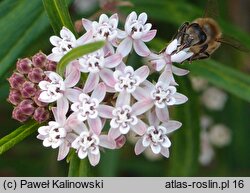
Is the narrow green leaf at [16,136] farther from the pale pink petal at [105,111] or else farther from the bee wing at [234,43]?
the bee wing at [234,43]

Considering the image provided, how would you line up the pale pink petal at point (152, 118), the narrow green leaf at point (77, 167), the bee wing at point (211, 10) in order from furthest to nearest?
1. the bee wing at point (211, 10)
2. the narrow green leaf at point (77, 167)
3. the pale pink petal at point (152, 118)

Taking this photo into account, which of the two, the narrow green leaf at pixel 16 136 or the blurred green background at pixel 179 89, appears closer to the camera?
the narrow green leaf at pixel 16 136

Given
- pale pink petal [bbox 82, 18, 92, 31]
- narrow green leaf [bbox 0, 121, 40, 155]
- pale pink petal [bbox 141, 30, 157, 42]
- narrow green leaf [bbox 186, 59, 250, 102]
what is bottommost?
narrow green leaf [bbox 186, 59, 250, 102]

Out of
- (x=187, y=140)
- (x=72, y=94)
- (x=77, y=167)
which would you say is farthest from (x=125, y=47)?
(x=187, y=140)

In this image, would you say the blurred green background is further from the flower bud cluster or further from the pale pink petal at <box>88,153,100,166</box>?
the pale pink petal at <box>88,153,100,166</box>

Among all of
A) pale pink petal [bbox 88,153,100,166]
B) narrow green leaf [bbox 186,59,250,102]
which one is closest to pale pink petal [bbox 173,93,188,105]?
pale pink petal [bbox 88,153,100,166]

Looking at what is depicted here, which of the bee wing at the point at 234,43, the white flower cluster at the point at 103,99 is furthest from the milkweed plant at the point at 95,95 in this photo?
the bee wing at the point at 234,43

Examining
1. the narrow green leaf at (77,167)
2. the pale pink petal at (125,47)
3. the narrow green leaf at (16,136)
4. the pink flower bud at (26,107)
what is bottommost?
the narrow green leaf at (77,167)
